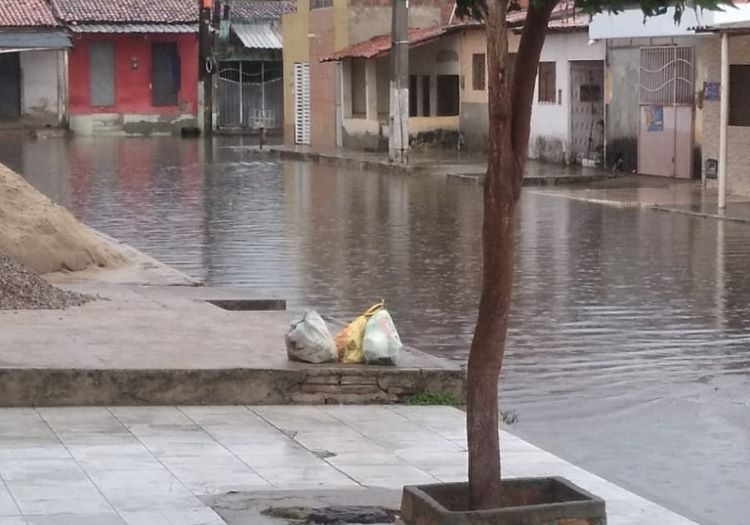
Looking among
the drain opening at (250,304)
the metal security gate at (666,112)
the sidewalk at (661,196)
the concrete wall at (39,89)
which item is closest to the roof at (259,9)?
the concrete wall at (39,89)

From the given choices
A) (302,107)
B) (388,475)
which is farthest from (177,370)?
(302,107)

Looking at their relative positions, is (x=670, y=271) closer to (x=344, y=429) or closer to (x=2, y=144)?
(x=344, y=429)

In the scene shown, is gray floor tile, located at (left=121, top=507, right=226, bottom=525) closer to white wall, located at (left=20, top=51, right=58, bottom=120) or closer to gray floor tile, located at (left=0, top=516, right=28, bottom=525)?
gray floor tile, located at (left=0, top=516, right=28, bottom=525)

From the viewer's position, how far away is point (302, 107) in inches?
1941

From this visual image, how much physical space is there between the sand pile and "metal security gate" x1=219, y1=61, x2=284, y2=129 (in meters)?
39.9

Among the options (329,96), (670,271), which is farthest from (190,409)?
(329,96)

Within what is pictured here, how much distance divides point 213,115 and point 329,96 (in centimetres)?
1036

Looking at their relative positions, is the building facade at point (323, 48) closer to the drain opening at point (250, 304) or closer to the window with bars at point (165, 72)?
the window with bars at point (165, 72)

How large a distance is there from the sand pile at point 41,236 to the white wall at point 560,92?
62.8 feet

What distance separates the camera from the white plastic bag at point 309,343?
33.4ft

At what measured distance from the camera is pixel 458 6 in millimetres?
6555

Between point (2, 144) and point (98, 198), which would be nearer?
point (98, 198)

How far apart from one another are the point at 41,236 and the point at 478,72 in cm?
2518

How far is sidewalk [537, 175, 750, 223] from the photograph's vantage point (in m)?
24.6
